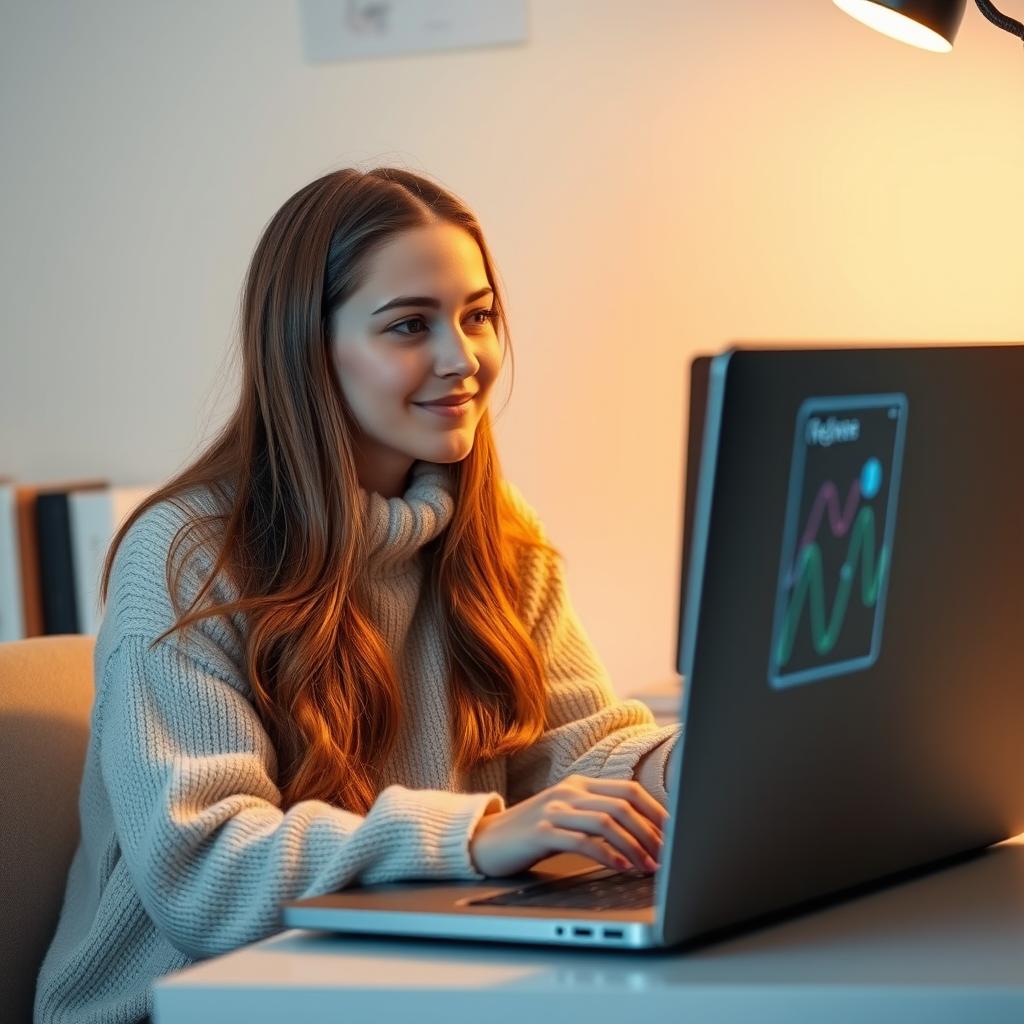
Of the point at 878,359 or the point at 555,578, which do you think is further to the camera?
the point at 555,578

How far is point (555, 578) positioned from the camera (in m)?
1.57

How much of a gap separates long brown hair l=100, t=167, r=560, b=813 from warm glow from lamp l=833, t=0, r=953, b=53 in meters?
0.51

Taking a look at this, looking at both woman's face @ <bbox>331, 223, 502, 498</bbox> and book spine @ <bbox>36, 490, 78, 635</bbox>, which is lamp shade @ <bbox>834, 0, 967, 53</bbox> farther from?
book spine @ <bbox>36, 490, 78, 635</bbox>

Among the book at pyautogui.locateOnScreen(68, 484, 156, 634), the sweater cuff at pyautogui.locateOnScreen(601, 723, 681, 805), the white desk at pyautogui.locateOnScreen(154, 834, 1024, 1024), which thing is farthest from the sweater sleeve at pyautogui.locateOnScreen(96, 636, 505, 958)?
the book at pyautogui.locateOnScreen(68, 484, 156, 634)

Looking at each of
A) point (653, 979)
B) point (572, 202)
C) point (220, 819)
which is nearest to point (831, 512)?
point (653, 979)

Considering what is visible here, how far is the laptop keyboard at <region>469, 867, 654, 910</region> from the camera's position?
2.50 ft

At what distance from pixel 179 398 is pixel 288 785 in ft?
5.51

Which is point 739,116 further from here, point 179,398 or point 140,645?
point 140,645

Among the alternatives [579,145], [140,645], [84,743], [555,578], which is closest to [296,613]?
[140,645]

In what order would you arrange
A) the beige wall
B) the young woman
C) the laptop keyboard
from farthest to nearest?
the beige wall, the young woman, the laptop keyboard

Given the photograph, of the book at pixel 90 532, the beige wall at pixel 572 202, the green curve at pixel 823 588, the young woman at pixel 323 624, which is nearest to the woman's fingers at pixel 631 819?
the young woman at pixel 323 624

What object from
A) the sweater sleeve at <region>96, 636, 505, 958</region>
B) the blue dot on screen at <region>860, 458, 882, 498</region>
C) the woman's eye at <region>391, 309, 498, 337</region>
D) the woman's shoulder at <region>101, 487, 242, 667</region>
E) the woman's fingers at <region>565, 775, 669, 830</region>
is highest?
the blue dot on screen at <region>860, 458, 882, 498</region>

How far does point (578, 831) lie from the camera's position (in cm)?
88

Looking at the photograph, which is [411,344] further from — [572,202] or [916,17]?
[572,202]
